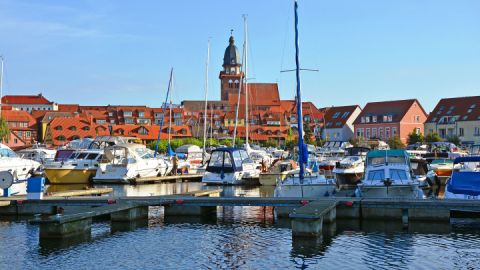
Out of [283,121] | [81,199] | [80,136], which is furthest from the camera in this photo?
[283,121]

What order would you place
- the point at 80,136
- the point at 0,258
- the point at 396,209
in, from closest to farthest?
the point at 0,258 → the point at 396,209 → the point at 80,136

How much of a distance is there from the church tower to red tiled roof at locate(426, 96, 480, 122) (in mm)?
76928

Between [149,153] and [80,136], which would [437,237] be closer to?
[149,153]

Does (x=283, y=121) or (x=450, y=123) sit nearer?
(x=450, y=123)

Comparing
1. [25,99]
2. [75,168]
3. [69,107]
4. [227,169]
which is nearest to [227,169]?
[227,169]

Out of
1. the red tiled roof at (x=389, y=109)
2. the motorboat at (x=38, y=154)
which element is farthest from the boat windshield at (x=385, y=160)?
the red tiled roof at (x=389, y=109)

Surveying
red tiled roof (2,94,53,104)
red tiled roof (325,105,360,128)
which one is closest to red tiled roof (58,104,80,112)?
red tiled roof (2,94,53,104)

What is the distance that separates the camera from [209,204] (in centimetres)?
2689

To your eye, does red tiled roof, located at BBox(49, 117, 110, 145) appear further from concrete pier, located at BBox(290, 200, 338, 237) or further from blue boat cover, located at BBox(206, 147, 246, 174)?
concrete pier, located at BBox(290, 200, 338, 237)

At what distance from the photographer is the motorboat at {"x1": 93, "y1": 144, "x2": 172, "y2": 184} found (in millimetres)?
50500

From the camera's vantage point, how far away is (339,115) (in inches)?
5128

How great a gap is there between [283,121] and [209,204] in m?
120

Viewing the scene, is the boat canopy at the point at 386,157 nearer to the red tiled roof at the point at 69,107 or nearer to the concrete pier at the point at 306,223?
the concrete pier at the point at 306,223

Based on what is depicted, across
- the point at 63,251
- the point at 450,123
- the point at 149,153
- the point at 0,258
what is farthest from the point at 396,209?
the point at 450,123
